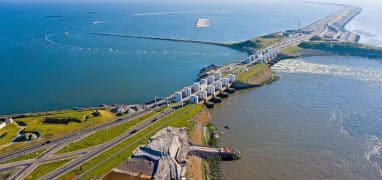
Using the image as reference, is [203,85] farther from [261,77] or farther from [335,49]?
[335,49]

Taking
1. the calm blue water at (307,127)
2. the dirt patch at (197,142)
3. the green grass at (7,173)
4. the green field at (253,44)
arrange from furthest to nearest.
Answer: the green field at (253,44) < the calm blue water at (307,127) < the dirt patch at (197,142) < the green grass at (7,173)

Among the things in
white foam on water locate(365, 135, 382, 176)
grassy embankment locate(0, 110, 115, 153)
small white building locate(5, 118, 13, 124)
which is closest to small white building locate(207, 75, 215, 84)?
grassy embankment locate(0, 110, 115, 153)

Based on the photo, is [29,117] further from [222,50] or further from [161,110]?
[222,50]

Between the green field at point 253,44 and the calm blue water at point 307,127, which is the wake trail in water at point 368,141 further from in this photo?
the green field at point 253,44

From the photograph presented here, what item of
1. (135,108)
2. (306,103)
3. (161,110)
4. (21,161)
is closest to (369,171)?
(306,103)

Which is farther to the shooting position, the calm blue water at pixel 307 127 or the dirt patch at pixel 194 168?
the calm blue water at pixel 307 127

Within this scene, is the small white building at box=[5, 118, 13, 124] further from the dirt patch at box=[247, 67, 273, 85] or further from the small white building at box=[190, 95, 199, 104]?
the dirt patch at box=[247, 67, 273, 85]

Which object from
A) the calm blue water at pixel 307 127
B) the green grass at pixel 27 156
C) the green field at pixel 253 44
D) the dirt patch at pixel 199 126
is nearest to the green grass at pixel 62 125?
the green grass at pixel 27 156
